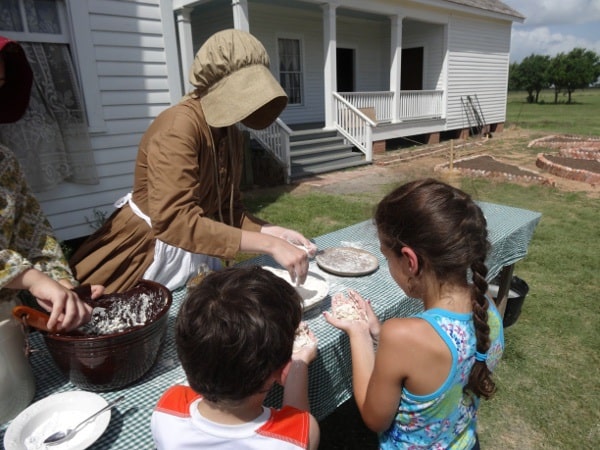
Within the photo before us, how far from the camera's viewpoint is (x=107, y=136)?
5.09 meters

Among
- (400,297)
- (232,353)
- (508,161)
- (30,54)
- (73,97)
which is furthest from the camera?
(508,161)

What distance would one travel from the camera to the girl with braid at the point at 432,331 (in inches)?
44.1

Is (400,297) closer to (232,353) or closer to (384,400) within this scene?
(384,400)

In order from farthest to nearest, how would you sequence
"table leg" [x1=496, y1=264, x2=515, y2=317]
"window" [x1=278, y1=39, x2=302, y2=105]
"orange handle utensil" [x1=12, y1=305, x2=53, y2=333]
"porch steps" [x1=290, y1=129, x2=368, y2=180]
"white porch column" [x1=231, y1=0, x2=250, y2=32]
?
"window" [x1=278, y1=39, x2=302, y2=105]
"porch steps" [x1=290, y1=129, x2=368, y2=180]
"white porch column" [x1=231, y1=0, x2=250, y2=32]
"table leg" [x1=496, y1=264, x2=515, y2=317]
"orange handle utensil" [x1=12, y1=305, x2=53, y2=333]

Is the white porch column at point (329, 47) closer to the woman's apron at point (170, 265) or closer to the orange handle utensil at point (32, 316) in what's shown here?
the woman's apron at point (170, 265)

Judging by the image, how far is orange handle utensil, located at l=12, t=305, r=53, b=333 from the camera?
1.01 m

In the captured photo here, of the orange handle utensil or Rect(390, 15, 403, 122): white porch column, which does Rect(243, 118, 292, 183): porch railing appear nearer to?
Rect(390, 15, 403, 122): white porch column

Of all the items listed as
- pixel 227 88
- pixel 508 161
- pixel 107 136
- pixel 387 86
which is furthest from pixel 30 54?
pixel 387 86

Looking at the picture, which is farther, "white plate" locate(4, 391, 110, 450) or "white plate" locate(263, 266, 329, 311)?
"white plate" locate(263, 266, 329, 311)

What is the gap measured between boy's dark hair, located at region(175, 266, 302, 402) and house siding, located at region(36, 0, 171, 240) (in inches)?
180

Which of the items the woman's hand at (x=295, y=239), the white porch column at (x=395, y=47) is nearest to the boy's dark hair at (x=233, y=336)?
→ the woman's hand at (x=295, y=239)

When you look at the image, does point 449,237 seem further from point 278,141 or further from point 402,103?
point 402,103

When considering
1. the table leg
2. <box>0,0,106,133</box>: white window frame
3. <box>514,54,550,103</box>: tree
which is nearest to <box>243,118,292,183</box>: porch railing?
<box>0,0,106,133</box>: white window frame

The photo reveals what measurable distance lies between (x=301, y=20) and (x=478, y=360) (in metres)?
12.5
